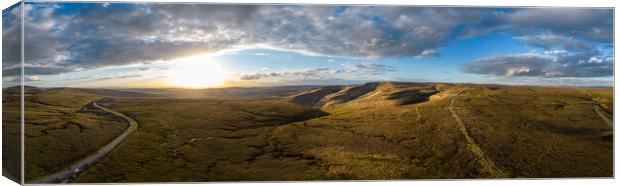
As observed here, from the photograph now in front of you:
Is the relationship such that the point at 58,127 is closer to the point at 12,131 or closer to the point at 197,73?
the point at 12,131

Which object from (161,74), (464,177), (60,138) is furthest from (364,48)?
(60,138)

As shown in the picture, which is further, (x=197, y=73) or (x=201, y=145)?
(x=197, y=73)

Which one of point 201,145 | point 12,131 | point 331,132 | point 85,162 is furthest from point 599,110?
point 12,131

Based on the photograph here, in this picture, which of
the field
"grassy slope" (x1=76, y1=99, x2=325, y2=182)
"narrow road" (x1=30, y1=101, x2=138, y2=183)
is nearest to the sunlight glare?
the field

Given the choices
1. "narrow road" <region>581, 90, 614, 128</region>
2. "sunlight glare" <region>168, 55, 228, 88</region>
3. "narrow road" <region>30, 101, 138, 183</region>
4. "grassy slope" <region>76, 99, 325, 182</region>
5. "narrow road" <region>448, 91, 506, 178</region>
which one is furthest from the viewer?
"narrow road" <region>581, 90, 614, 128</region>

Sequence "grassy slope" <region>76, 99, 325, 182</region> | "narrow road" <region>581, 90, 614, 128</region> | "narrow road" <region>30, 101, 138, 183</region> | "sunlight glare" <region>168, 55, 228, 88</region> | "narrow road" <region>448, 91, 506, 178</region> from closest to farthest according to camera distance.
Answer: "narrow road" <region>30, 101, 138, 183</region>, "grassy slope" <region>76, 99, 325, 182</region>, "sunlight glare" <region>168, 55, 228, 88</region>, "narrow road" <region>448, 91, 506, 178</region>, "narrow road" <region>581, 90, 614, 128</region>

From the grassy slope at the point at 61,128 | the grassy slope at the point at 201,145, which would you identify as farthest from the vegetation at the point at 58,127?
the grassy slope at the point at 201,145

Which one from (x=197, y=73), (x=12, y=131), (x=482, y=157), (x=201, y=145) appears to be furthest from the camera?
(x=482, y=157)

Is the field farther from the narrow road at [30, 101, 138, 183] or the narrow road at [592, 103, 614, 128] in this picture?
the narrow road at [30, 101, 138, 183]

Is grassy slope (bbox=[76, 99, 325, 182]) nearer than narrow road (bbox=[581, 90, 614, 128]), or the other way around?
grassy slope (bbox=[76, 99, 325, 182])
